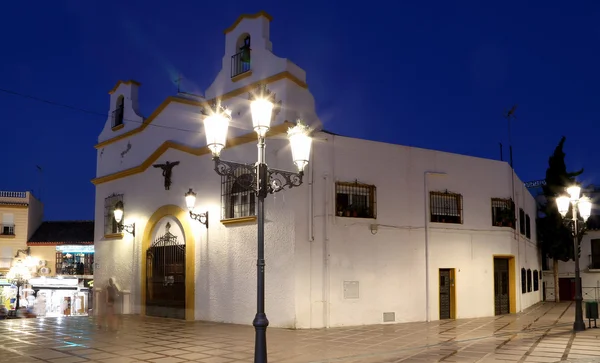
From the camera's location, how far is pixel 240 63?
59.3ft

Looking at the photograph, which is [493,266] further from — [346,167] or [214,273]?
[214,273]

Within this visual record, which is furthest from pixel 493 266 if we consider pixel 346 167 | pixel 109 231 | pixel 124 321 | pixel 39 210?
pixel 39 210

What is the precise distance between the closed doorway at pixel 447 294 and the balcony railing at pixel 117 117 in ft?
44.9

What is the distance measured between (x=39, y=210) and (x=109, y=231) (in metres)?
22.5

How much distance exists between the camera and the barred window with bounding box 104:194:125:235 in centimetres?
2253

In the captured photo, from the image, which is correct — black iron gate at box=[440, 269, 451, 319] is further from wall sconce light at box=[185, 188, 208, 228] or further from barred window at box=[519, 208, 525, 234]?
wall sconce light at box=[185, 188, 208, 228]

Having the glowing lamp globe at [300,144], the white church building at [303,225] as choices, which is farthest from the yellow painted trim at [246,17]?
the glowing lamp globe at [300,144]

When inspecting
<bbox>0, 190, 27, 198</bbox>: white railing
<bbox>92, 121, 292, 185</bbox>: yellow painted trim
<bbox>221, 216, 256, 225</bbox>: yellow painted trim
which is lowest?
<bbox>221, 216, 256, 225</bbox>: yellow painted trim

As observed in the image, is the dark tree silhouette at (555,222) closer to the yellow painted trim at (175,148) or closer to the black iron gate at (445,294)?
the black iron gate at (445,294)

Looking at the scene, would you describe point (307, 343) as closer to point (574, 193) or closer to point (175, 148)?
point (574, 193)

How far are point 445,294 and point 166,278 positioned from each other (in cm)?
922

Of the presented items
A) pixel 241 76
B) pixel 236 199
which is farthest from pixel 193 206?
pixel 241 76

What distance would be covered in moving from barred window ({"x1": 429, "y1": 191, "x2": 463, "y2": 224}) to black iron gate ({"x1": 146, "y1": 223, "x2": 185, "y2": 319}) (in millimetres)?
8307

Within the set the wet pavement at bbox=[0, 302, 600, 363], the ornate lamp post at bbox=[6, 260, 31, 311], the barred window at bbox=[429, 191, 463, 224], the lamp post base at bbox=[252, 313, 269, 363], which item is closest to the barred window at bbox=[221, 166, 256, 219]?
the wet pavement at bbox=[0, 302, 600, 363]
